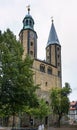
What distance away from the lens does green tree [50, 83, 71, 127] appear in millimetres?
59531

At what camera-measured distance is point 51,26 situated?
3194 inches

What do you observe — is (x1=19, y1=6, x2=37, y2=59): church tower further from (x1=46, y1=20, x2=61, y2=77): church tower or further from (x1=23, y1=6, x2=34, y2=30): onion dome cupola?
(x1=46, y1=20, x2=61, y2=77): church tower

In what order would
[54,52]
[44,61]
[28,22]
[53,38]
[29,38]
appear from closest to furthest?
[29,38]
[44,61]
[28,22]
[54,52]
[53,38]

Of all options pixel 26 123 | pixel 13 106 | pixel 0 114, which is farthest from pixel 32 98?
pixel 26 123

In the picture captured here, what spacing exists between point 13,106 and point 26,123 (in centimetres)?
3902

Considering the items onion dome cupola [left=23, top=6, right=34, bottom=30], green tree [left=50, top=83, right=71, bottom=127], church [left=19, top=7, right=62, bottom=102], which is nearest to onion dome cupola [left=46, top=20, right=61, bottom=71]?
church [left=19, top=7, right=62, bottom=102]

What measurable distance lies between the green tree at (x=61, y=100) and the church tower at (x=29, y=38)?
38.8 ft

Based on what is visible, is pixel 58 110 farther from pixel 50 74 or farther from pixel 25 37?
pixel 25 37

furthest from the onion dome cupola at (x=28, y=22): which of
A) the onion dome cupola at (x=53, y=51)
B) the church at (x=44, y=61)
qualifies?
the onion dome cupola at (x=53, y=51)

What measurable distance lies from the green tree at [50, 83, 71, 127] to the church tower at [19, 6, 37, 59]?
38.8ft

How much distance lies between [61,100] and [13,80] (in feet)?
133

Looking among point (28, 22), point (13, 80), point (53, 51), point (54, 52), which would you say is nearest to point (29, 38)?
point (28, 22)

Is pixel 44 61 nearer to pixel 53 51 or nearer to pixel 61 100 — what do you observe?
pixel 53 51

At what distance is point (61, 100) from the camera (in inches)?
2340
